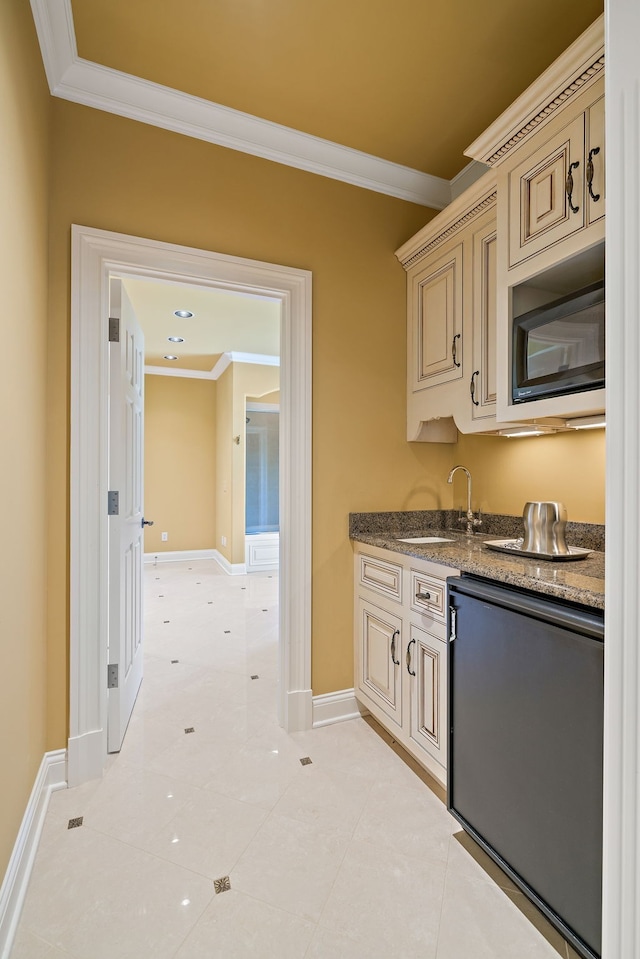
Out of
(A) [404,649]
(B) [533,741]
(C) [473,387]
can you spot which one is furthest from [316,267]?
(B) [533,741]

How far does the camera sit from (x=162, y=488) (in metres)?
6.64

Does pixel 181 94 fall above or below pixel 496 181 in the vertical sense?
above

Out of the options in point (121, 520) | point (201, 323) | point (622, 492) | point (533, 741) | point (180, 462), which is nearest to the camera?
point (622, 492)

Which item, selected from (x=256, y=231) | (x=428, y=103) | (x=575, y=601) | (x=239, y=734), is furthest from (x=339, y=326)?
(x=239, y=734)

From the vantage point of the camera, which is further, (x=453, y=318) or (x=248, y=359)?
(x=248, y=359)

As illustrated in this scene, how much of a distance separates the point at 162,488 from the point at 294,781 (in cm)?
533

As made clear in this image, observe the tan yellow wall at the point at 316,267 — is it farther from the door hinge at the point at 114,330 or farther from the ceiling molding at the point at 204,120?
the door hinge at the point at 114,330

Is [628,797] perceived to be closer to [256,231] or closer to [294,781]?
[294,781]

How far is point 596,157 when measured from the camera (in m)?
1.41

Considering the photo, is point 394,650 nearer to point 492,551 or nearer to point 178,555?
point 492,551

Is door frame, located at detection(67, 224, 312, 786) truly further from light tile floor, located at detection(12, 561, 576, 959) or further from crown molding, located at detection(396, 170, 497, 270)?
crown molding, located at detection(396, 170, 497, 270)

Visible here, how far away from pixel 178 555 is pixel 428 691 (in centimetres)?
549

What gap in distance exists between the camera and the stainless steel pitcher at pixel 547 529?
1.69 metres

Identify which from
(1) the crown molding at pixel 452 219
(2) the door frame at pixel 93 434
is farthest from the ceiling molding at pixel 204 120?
(2) the door frame at pixel 93 434
